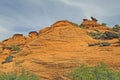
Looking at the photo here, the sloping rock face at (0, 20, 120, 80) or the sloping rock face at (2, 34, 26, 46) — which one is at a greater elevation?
the sloping rock face at (2, 34, 26, 46)

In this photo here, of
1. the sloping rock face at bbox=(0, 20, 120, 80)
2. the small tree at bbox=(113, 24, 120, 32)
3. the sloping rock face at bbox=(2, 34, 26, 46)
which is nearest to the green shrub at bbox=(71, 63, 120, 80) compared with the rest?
the sloping rock face at bbox=(0, 20, 120, 80)

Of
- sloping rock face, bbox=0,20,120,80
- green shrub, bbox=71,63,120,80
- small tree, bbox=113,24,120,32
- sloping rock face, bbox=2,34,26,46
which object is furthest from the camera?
sloping rock face, bbox=2,34,26,46

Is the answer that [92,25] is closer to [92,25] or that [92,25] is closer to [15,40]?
[92,25]

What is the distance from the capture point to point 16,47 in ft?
242

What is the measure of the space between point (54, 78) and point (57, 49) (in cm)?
1005

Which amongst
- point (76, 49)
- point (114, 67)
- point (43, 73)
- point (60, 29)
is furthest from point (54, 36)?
point (114, 67)

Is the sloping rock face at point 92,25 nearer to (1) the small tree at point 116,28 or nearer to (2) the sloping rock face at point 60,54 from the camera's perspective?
(1) the small tree at point 116,28

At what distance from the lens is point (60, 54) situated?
54500 millimetres

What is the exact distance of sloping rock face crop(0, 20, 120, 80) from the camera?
4950 cm

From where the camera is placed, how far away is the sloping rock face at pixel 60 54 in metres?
49.5

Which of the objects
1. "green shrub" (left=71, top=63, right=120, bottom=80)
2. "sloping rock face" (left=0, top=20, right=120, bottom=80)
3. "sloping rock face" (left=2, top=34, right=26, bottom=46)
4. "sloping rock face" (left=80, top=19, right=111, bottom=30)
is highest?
"sloping rock face" (left=80, top=19, right=111, bottom=30)

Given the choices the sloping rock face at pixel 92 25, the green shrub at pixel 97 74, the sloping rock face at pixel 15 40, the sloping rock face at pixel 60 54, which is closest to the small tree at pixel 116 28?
the sloping rock face at pixel 92 25

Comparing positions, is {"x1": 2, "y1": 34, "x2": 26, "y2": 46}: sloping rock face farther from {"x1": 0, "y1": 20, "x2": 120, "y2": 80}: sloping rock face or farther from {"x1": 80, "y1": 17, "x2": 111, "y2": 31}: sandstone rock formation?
{"x1": 0, "y1": 20, "x2": 120, "y2": 80}: sloping rock face

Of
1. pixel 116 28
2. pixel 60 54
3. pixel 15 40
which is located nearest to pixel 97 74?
pixel 60 54
